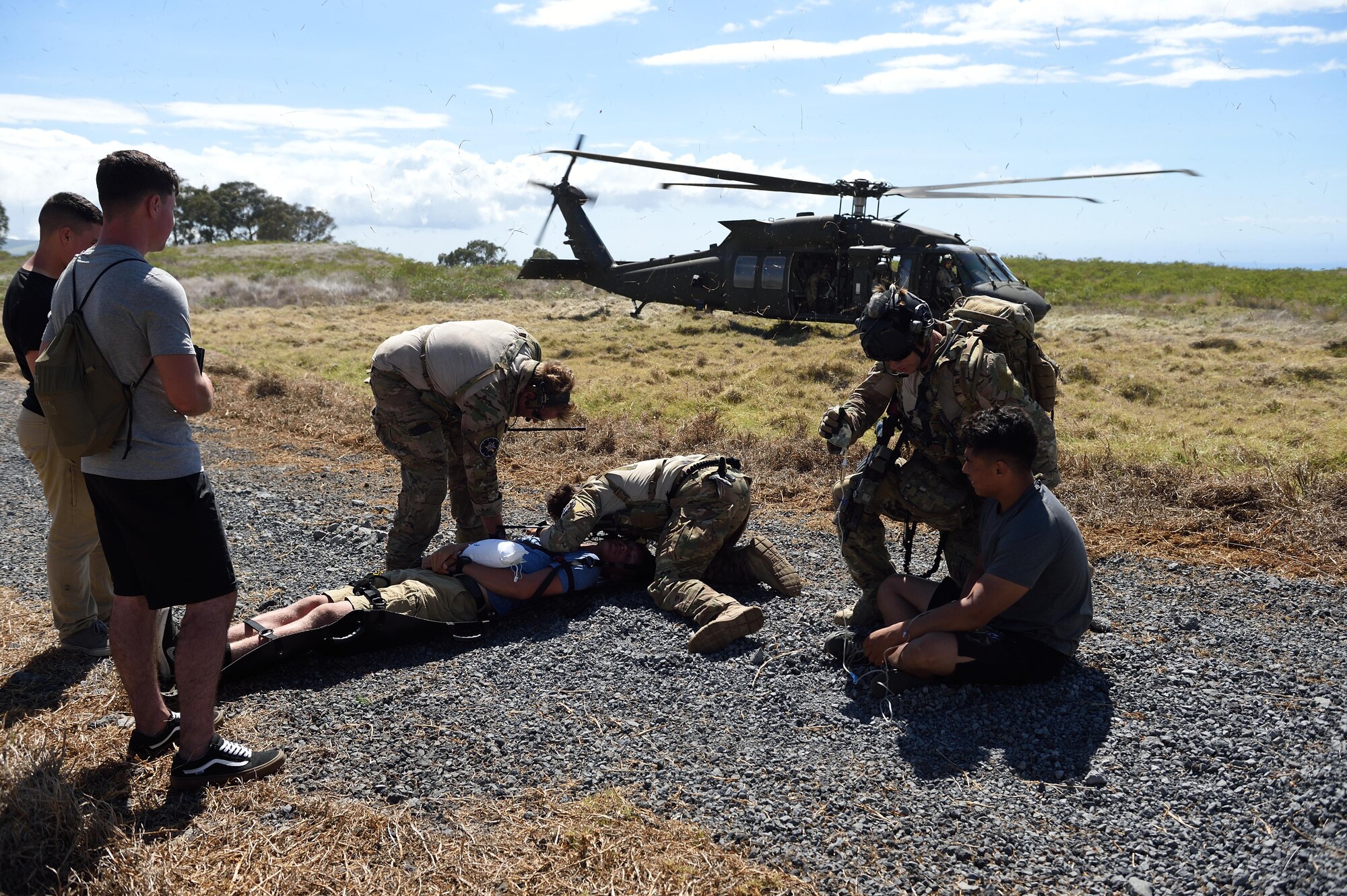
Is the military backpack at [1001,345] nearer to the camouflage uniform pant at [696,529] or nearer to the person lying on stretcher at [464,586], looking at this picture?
the camouflage uniform pant at [696,529]

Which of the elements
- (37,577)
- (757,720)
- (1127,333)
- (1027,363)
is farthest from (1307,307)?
(37,577)

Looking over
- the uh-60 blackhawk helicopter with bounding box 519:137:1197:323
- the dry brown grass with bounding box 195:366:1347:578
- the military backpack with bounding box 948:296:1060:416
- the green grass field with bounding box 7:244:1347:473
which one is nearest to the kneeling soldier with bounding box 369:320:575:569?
the military backpack with bounding box 948:296:1060:416

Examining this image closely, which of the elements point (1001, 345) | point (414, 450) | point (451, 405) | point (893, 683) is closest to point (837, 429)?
point (1001, 345)

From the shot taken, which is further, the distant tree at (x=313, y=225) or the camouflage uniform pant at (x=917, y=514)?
the distant tree at (x=313, y=225)

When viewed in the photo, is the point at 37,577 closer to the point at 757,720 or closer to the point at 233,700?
the point at 233,700

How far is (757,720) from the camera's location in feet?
13.0

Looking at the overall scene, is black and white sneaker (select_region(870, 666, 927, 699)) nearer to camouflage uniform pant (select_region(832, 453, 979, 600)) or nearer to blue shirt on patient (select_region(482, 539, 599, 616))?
camouflage uniform pant (select_region(832, 453, 979, 600))

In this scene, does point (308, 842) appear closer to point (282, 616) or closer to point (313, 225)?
point (282, 616)

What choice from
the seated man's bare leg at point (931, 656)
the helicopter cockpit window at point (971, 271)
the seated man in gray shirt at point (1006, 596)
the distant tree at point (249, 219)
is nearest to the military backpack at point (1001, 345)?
the seated man in gray shirt at point (1006, 596)

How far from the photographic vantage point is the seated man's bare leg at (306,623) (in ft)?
13.7

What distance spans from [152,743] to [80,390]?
1415 mm

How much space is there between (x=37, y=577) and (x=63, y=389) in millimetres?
3583

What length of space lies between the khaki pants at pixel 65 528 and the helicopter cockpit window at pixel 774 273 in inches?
Result: 600

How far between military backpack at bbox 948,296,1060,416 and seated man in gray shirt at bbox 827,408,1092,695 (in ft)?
2.41
